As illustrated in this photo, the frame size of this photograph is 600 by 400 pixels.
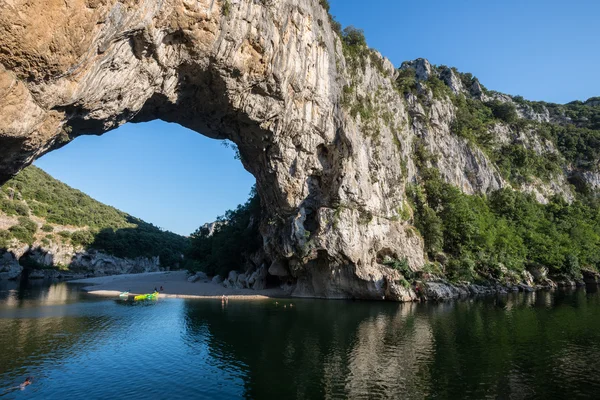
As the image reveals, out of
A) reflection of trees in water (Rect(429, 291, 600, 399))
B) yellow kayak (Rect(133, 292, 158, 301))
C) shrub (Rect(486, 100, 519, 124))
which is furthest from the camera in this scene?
shrub (Rect(486, 100, 519, 124))

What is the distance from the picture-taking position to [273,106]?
30547 millimetres

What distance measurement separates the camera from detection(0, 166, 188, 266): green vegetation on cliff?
66.2m

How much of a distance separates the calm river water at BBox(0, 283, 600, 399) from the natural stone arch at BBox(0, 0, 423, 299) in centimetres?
932

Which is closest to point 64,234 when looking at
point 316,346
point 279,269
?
point 279,269

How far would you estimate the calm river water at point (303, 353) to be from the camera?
12.8 metres

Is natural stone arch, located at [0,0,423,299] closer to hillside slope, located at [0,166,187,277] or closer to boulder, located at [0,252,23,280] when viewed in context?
boulder, located at [0,252,23,280]

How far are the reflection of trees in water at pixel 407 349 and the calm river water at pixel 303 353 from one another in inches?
2.9

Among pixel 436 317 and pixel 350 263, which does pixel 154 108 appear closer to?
pixel 350 263

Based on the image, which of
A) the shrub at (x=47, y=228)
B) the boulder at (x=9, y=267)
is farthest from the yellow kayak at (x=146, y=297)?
the shrub at (x=47, y=228)

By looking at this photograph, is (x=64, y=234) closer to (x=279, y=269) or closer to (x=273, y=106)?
(x=279, y=269)

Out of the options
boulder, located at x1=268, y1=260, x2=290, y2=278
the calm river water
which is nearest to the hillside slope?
the calm river water

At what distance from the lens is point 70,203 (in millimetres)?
87500

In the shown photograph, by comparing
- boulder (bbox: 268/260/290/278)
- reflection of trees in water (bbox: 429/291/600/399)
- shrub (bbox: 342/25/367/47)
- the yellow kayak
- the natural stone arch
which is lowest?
the yellow kayak

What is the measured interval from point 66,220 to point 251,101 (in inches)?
2732
